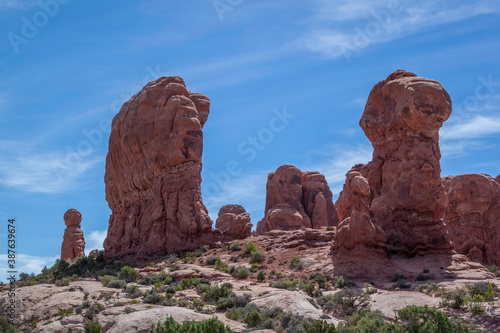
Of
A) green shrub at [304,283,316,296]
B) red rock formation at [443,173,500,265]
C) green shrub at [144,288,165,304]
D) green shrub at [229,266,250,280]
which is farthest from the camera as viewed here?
red rock formation at [443,173,500,265]

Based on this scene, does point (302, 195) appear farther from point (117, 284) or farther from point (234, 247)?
point (117, 284)

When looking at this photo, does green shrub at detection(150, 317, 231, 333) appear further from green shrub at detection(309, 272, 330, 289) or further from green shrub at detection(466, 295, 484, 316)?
green shrub at detection(309, 272, 330, 289)

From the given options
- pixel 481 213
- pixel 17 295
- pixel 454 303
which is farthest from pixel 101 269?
pixel 481 213

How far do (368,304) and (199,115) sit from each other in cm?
2350

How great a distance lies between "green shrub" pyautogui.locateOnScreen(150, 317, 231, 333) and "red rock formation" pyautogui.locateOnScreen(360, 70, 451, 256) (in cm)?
1829

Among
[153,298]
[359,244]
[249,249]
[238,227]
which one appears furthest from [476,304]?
[238,227]

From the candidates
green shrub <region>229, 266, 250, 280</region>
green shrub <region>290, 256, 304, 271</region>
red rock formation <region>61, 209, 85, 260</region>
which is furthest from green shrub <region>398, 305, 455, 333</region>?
red rock formation <region>61, 209, 85, 260</region>

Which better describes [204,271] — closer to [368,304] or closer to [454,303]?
[368,304]

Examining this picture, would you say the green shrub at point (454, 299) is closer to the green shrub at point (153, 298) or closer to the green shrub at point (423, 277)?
the green shrub at point (423, 277)

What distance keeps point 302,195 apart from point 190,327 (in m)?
45.5

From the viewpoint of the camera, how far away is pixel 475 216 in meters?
47.3

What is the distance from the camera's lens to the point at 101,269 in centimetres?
4156

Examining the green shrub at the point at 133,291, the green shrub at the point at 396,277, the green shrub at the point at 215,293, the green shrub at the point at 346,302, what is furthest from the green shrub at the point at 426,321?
the green shrub at the point at 133,291

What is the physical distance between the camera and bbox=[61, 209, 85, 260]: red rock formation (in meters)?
64.1
